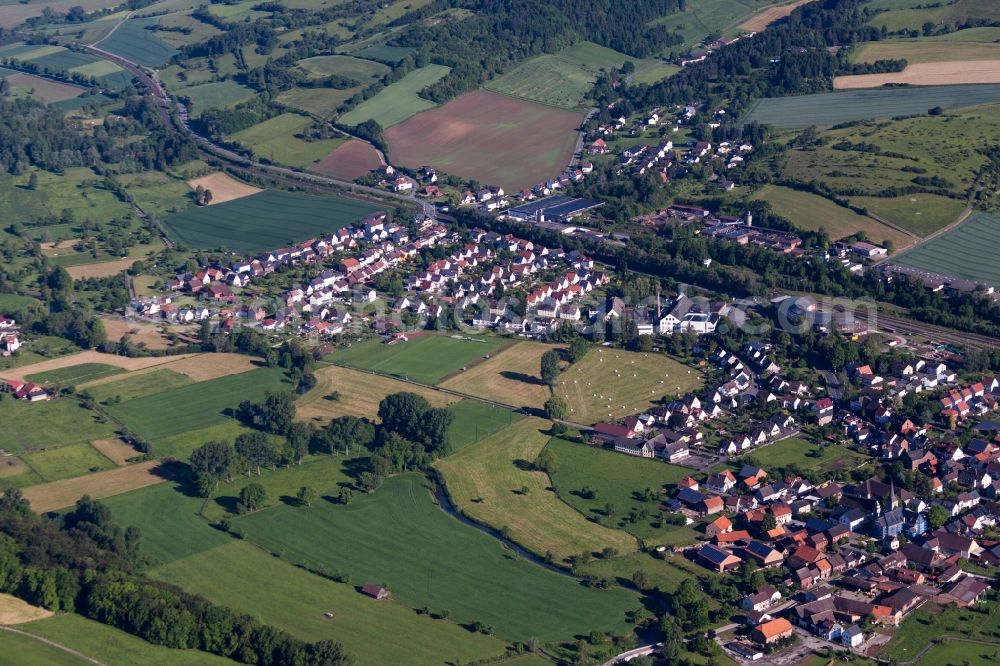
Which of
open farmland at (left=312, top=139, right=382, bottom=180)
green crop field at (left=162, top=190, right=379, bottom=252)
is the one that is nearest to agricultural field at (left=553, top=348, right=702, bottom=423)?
green crop field at (left=162, top=190, right=379, bottom=252)

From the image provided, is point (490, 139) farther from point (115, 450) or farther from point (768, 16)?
point (115, 450)

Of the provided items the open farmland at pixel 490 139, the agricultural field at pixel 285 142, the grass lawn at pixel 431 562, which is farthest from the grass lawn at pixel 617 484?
the agricultural field at pixel 285 142

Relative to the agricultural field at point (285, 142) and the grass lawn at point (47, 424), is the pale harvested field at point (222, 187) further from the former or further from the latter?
the grass lawn at point (47, 424)

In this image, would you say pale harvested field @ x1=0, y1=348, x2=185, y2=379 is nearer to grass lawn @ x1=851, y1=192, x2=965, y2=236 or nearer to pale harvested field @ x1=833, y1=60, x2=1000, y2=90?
grass lawn @ x1=851, y1=192, x2=965, y2=236

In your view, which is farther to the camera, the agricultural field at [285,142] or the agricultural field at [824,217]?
the agricultural field at [285,142]

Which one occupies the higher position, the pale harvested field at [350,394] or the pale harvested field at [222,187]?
the pale harvested field at [222,187]

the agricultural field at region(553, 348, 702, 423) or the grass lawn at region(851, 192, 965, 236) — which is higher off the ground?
the grass lawn at region(851, 192, 965, 236)
